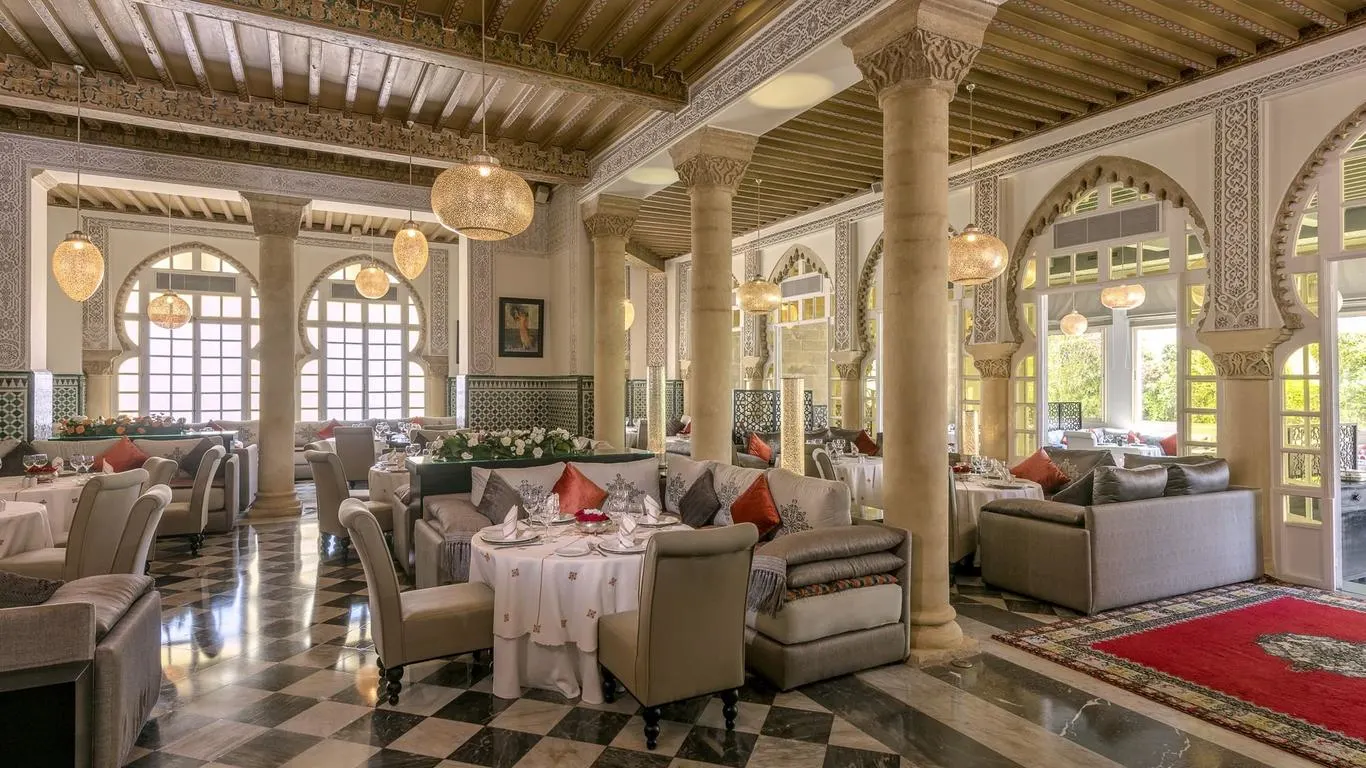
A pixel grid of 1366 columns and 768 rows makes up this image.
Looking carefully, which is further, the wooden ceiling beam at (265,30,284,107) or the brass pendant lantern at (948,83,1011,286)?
the brass pendant lantern at (948,83,1011,286)

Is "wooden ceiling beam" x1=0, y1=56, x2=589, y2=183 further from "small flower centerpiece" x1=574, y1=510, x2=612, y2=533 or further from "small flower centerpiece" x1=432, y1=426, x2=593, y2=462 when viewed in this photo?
"small flower centerpiece" x1=574, y1=510, x2=612, y2=533

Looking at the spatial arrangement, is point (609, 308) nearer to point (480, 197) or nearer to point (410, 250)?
point (410, 250)

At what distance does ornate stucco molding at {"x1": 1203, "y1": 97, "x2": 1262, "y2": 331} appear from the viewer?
21.0ft

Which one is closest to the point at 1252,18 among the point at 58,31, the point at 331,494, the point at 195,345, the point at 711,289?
the point at 711,289

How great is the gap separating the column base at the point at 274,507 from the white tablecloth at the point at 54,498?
10.5 feet

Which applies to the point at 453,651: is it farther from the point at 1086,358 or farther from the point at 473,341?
the point at 1086,358

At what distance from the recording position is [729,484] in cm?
562

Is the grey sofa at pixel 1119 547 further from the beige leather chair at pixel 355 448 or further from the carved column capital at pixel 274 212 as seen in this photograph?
the beige leather chair at pixel 355 448

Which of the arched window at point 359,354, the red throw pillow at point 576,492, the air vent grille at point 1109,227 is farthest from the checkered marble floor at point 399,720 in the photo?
the arched window at point 359,354

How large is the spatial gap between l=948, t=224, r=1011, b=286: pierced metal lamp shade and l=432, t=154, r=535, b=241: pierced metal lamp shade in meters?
4.02

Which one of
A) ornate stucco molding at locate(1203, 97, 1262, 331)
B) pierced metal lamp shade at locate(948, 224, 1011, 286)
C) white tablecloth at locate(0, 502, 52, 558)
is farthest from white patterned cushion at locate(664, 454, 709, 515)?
ornate stucco molding at locate(1203, 97, 1262, 331)

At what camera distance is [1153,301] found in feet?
47.4

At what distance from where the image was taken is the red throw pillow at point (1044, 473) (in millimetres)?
7316

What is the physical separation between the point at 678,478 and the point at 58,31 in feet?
20.4
